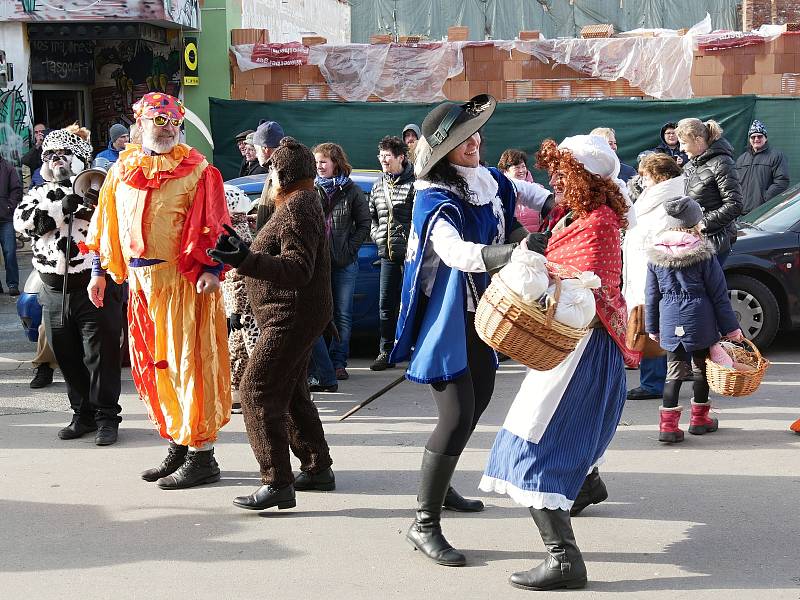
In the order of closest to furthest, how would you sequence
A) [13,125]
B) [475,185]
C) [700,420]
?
[475,185] < [700,420] < [13,125]

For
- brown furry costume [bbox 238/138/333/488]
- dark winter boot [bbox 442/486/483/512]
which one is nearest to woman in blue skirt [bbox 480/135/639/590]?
dark winter boot [bbox 442/486/483/512]

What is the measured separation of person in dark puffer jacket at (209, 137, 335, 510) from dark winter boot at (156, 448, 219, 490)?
0.54 metres

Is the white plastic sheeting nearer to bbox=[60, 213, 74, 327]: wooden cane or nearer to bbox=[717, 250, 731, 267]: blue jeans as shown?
bbox=[717, 250, 731, 267]: blue jeans

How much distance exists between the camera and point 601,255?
4539mm

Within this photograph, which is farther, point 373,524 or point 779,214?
point 779,214

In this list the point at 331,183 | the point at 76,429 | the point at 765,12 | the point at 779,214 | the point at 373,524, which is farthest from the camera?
the point at 765,12

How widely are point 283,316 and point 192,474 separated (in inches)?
46.7

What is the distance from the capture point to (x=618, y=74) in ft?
49.4

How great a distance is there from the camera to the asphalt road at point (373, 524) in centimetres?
455

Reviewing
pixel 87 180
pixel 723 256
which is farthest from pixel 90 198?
pixel 723 256

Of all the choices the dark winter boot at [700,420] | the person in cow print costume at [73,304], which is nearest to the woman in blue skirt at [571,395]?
the dark winter boot at [700,420]

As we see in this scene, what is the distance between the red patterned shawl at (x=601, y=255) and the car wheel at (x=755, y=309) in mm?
5361

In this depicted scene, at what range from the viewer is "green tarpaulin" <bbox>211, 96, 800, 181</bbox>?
14305 millimetres

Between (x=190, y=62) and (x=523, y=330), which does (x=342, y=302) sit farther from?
(x=190, y=62)
